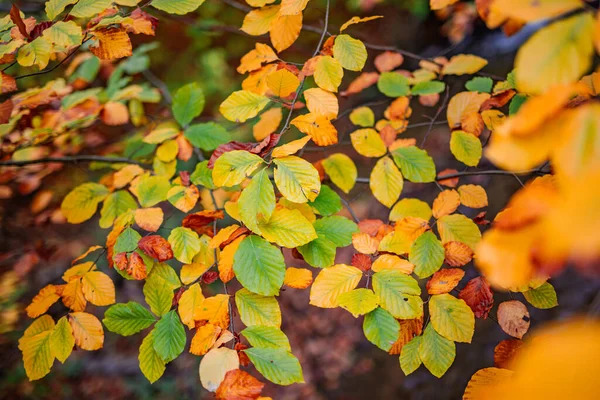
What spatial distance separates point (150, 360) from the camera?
0.78 metres

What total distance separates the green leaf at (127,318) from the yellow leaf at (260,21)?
0.77 meters

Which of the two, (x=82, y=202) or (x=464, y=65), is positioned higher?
(x=464, y=65)

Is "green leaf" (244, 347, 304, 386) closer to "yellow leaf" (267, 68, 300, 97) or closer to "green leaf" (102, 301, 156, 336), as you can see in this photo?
"green leaf" (102, 301, 156, 336)

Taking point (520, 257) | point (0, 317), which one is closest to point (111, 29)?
point (520, 257)

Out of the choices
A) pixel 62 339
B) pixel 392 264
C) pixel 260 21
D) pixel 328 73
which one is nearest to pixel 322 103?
pixel 328 73

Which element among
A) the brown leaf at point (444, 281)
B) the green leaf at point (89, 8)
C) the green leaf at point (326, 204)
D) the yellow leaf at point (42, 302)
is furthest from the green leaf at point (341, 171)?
the yellow leaf at point (42, 302)

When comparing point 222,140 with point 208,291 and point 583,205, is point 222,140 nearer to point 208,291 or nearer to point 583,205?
point 583,205

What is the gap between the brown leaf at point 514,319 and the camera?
794 mm

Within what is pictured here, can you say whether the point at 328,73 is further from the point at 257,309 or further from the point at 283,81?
the point at 257,309

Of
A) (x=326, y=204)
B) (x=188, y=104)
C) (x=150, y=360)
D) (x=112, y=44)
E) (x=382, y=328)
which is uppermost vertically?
(x=112, y=44)

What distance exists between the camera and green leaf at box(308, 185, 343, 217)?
860mm

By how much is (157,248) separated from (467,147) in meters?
0.88

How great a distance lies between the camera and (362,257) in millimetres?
811

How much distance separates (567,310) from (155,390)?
2.94 m
